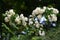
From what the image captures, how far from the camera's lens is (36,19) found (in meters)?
5.05

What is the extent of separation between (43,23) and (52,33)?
28 centimetres

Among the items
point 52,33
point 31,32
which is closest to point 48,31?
point 52,33

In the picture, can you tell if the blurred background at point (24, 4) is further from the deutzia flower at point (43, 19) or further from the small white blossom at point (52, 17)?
the small white blossom at point (52, 17)

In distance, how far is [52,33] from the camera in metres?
5.09

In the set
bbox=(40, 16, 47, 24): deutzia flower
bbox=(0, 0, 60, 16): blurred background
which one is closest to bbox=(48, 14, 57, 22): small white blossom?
bbox=(40, 16, 47, 24): deutzia flower

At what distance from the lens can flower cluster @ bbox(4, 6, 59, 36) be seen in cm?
492

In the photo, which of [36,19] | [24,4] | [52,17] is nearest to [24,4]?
[24,4]

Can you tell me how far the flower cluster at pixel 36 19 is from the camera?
4918mm

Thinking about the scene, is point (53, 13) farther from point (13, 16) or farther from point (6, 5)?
point (6, 5)

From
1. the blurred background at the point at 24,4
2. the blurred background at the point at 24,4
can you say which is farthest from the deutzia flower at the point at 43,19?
the blurred background at the point at 24,4

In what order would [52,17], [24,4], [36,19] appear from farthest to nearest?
[24,4], [36,19], [52,17]

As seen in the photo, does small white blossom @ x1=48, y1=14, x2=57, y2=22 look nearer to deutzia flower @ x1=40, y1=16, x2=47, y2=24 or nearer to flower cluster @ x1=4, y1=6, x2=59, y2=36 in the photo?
flower cluster @ x1=4, y1=6, x2=59, y2=36

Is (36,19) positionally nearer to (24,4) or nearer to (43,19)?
(43,19)

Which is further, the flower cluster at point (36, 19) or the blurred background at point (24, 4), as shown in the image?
the blurred background at point (24, 4)
